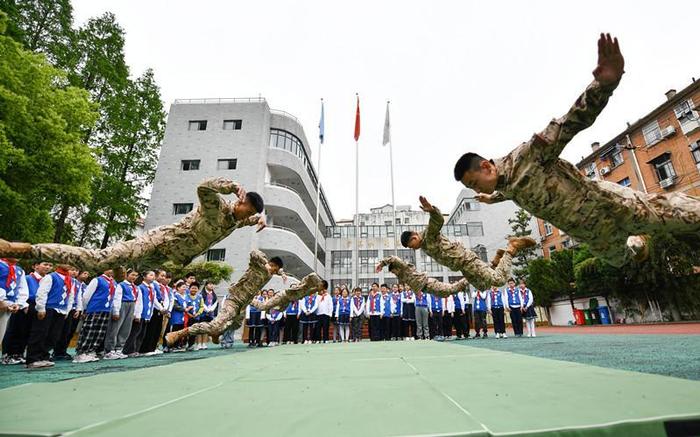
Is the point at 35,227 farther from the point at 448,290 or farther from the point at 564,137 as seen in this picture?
the point at 564,137

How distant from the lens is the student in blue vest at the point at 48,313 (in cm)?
546

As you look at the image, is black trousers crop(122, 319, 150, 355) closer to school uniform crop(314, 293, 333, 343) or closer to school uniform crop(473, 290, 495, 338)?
school uniform crop(314, 293, 333, 343)

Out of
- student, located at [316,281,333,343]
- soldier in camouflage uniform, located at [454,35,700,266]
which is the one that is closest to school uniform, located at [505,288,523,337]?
student, located at [316,281,333,343]

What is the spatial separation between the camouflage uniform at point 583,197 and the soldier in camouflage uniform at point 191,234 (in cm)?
321

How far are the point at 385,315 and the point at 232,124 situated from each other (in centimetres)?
2128

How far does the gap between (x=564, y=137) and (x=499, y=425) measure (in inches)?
105

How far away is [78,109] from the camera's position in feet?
45.9

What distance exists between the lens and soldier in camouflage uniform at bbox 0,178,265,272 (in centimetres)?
427

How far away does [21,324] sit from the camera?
7023 mm

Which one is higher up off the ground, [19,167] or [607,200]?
[19,167]

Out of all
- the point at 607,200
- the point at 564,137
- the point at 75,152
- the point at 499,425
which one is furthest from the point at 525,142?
the point at 75,152

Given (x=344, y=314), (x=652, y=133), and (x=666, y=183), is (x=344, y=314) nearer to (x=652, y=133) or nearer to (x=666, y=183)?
(x=666, y=183)

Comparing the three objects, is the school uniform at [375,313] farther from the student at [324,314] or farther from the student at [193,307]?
the student at [193,307]

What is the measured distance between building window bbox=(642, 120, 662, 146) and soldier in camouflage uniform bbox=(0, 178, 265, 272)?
33.7 metres
